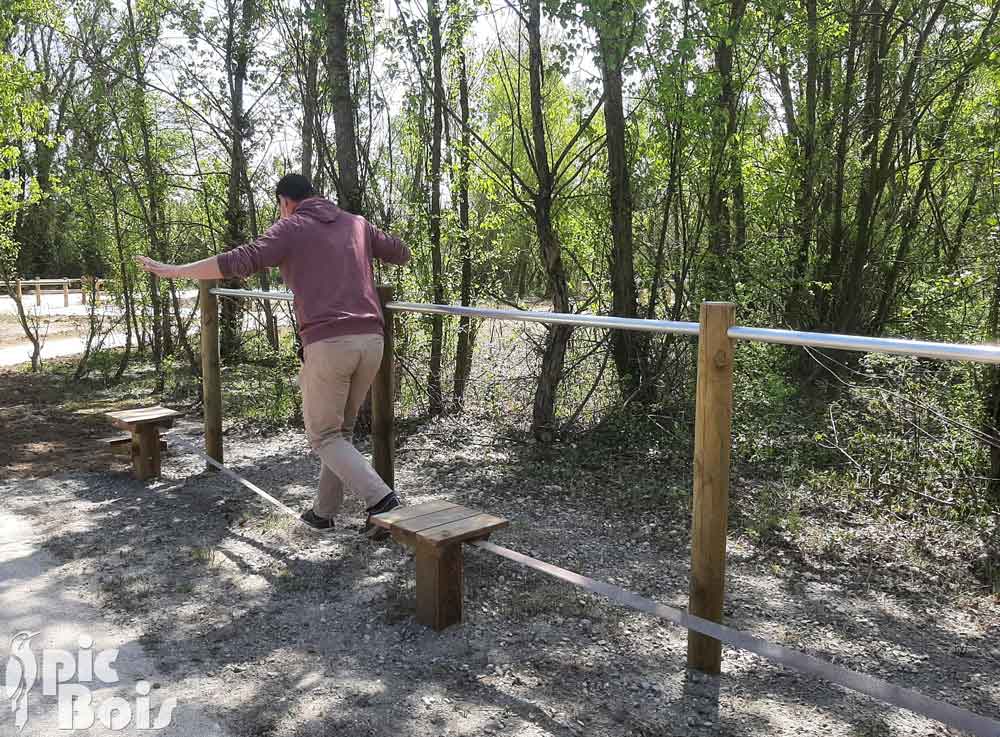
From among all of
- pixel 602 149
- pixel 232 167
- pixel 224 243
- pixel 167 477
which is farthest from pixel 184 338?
pixel 602 149

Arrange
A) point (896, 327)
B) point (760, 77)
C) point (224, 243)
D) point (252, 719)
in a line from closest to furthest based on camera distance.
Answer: point (252, 719)
point (760, 77)
point (896, 327)
point (224, 243)

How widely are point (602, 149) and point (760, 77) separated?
1871 millimetres

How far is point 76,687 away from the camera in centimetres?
294

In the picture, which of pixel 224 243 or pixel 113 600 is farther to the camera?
pixel 224 243

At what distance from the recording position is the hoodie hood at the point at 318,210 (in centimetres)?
391

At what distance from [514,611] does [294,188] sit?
88.8 inches

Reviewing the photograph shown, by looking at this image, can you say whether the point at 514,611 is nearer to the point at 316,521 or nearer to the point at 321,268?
the point at 316,521

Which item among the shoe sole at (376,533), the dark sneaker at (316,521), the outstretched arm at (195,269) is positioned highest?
the outstretched arm at (195,269)

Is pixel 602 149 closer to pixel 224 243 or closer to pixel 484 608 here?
pixel 484 608

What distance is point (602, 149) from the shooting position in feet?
21.9

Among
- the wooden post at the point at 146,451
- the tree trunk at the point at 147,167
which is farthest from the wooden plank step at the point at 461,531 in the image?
the tree trunk at the point at 147,167

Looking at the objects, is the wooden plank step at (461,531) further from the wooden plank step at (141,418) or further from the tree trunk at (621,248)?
the tree trunk at (621,248)

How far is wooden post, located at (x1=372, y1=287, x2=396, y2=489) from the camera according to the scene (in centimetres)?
438

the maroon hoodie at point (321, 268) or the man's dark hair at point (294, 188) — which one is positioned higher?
the man's dark hair at point (294, 188)
